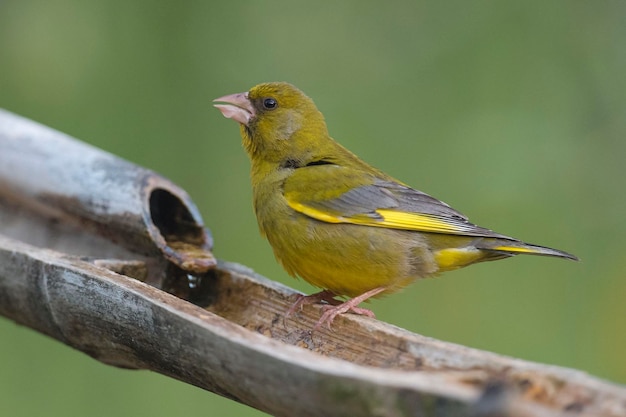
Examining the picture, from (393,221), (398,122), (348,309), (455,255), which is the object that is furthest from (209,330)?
(398,122)

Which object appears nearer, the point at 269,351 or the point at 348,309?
the point at 269,351

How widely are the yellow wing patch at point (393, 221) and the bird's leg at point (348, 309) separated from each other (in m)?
0.27

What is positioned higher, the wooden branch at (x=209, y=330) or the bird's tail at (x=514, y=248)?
the bird's tail at (x=514, y=248)

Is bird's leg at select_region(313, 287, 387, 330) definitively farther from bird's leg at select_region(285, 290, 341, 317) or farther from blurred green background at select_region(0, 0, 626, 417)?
blurred green background at select_region(0, 0, 626, 417)

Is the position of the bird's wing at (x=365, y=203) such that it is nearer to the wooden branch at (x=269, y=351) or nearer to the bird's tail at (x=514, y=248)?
the bird's tail at (x=514, y=248)

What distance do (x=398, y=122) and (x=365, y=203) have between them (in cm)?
194

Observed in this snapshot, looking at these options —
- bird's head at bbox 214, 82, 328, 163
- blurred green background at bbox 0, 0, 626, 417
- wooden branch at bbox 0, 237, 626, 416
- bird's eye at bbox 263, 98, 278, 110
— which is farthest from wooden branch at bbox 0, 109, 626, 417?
blurred green background at bbox 0, 0, 626, 417

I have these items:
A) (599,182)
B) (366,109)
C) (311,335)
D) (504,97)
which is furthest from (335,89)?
(311,335)

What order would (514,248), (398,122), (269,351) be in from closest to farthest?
1. (269,351)
2. (514,248)
3. (398,122)

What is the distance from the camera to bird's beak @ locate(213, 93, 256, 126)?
14.1 feet

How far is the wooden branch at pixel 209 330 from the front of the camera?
2.06 metres

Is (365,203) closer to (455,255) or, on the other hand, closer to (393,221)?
(393,221)

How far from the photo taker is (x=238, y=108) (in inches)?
170

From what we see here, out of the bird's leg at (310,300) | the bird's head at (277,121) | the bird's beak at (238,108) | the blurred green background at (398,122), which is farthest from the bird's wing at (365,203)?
the blurred green background at (398,122)
